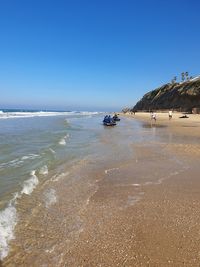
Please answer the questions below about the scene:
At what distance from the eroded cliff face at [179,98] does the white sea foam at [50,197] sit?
226ft

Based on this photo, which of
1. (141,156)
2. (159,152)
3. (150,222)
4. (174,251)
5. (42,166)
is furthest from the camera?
(159,152)

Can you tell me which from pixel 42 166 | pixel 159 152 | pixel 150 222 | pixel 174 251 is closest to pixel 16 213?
pixel 150 222

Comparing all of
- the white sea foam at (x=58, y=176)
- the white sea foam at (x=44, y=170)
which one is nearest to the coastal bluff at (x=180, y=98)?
the white sea foam at (x=44, y=170)

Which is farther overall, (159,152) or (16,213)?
(159,152)

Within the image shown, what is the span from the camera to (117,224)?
6418mm

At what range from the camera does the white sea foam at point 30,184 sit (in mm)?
8789

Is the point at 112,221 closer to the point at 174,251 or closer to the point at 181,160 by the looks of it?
the point at 174,251

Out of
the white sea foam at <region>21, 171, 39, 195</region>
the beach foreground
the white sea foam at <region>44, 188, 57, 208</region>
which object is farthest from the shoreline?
the white sea foam at <region>44, 188, 57, 208</region>

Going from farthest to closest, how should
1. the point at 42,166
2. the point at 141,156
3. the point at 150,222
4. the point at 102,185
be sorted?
the point at 141,156, the point at 42,166, the point at 102,185, the point at 150,222

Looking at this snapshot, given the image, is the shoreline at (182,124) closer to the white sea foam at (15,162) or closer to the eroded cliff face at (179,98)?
the white sea foam at (15,162)

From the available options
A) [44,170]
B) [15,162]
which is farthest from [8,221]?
[15,162]

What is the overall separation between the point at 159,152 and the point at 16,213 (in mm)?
10487

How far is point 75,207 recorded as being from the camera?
24.9 ft

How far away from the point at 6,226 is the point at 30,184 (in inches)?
128
